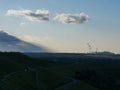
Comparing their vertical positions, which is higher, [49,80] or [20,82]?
[20,82]

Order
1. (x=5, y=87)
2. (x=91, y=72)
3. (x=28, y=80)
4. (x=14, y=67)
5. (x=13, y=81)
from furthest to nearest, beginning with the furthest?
(x=91, y=72) < (x=14, y=67) < (x=28, y=80) < (x=13, y=81) < (x=5, y=87)

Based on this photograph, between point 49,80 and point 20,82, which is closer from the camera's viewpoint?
point 20,82

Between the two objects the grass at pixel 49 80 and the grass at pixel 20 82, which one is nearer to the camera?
the grass at pixel 20 82

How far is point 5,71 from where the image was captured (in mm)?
141000

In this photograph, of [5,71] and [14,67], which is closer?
[5,71]

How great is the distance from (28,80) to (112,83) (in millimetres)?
63109

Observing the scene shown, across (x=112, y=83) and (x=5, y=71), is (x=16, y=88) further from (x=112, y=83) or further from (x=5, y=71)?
(x=112, y=83)

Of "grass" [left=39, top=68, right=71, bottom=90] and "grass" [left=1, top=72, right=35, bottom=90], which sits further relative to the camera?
"grass" [left=39, top=68, right=71, bottom=90]

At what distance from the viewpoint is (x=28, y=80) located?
120125 mm

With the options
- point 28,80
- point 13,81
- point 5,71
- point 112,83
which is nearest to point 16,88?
point 13,81

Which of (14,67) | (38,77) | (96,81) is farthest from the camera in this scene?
(96,81)

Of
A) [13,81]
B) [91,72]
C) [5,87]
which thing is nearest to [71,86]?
[13,81]

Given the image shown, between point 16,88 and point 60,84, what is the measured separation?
91.7ft

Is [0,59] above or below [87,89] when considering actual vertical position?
above
